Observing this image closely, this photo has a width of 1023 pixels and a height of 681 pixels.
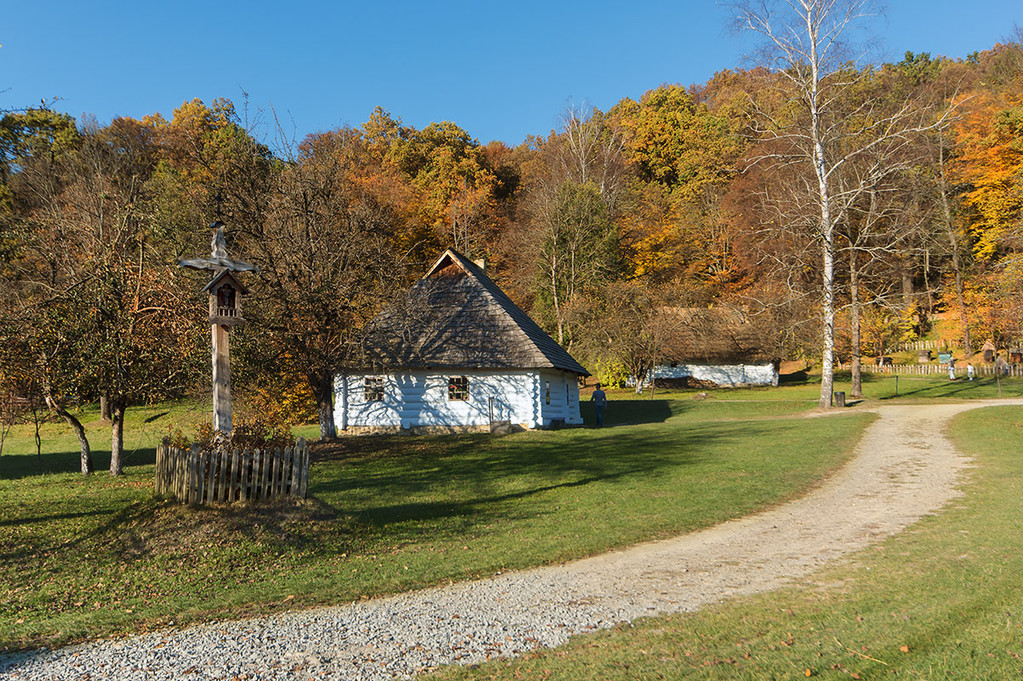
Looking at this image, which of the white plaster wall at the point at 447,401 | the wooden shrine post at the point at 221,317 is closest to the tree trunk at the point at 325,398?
the white plaster wall at the point at 447,401

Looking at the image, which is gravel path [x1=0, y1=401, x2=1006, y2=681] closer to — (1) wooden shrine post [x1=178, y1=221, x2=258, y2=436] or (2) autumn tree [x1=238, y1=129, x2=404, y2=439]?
(1) wooden shrine post [x1=178, y1=221, x2=258, y2=436]

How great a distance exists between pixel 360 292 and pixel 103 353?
8045mm

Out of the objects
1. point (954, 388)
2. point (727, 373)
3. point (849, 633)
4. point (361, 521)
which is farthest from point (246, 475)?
point (727, 373)

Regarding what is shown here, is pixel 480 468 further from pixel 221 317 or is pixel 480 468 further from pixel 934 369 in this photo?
pixel 934 369

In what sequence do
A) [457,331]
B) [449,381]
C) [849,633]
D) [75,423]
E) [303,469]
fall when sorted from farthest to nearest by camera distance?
[457,331] → [449,381] → [75,423] → [303,469] → [849,633]

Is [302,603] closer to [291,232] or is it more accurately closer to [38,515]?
[38,515]

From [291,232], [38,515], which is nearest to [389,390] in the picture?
[291,232]

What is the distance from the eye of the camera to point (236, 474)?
11422 millimetres

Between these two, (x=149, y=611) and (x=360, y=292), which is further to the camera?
(x=360, y=292)

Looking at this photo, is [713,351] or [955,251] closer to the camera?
[955,251]

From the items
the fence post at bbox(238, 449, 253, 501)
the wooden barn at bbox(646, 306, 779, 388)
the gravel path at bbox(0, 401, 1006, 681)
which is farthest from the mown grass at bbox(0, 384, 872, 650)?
the wooden barn at bbox(646, 306, 779, 388)

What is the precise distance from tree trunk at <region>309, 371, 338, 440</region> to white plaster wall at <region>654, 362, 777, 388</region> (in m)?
32.9

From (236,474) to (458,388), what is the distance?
16103mm

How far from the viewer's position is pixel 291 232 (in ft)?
69.3
